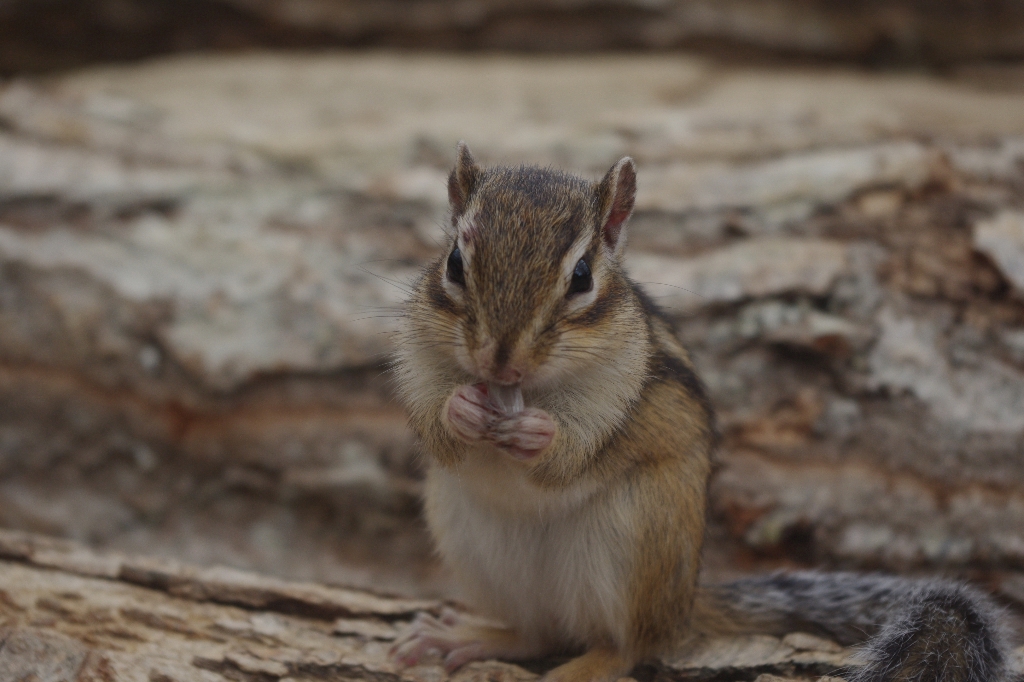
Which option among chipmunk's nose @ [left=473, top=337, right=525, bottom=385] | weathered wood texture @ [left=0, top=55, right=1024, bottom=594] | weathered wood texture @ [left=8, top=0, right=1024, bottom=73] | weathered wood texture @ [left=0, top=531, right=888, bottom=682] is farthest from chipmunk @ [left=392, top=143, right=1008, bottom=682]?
weathered wood texture @ [left=8, top=0, right=1024, bottom=73]

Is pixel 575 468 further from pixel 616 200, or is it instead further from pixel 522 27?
pixel 522 27

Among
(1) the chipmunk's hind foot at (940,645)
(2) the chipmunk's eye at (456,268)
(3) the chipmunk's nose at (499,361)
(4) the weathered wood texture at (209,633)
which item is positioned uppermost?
(2) the chipmunk's eye at (456,268)

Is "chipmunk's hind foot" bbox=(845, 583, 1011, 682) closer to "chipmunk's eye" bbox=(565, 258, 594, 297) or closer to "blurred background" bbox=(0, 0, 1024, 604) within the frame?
"blurred background" bbox=(0, 0, 1024, 604)

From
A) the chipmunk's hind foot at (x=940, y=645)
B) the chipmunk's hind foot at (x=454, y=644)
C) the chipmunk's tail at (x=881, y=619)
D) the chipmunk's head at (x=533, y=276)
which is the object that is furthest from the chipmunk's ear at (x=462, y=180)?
the chipmunk's hind foot at (x=940, y=645)

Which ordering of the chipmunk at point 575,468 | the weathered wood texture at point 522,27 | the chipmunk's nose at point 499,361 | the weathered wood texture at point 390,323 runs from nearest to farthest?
the chipmunk's nose at point 499,361, the chipmunk at point 575,468, the weathered wood texture at point 390,323, the weathered wood texture at point 522,27

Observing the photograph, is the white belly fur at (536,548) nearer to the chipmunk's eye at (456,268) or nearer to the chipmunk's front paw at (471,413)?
the chipmunk's front paw at (471,413)

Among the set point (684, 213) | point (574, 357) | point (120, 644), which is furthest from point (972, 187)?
point (120, 644)
